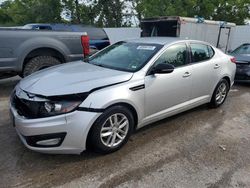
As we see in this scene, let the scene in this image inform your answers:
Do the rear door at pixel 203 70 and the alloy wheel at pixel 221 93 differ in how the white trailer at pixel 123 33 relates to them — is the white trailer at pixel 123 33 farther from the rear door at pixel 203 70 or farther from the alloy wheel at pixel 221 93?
the rear door at pixel 203 70

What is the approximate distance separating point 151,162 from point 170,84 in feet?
4.10

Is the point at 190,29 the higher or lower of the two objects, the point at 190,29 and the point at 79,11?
the lower

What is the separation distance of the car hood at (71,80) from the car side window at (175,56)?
738 millimetres

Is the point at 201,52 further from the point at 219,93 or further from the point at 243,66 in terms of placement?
the point at 243,66

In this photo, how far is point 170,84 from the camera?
3727mm

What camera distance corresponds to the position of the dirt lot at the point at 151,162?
2.70 metres

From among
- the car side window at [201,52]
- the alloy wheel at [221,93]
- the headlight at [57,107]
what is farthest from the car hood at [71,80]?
the alloy wheel at [221,93]

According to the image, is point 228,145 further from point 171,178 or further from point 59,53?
point 59,53

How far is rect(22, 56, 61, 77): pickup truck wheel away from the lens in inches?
217

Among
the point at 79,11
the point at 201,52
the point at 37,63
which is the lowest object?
the point at 37,63

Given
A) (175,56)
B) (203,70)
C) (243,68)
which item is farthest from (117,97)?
(243,68)

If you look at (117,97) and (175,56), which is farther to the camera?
(175,56)

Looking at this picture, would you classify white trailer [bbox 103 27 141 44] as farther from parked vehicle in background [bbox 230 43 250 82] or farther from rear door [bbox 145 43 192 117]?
rear door [bbox 145 43 192 117]

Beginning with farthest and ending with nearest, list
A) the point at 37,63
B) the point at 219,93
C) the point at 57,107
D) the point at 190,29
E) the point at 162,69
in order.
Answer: the point at 190,29
the point at 37,63
the point at 219,93
the point at 162,69
the point at 57,107
